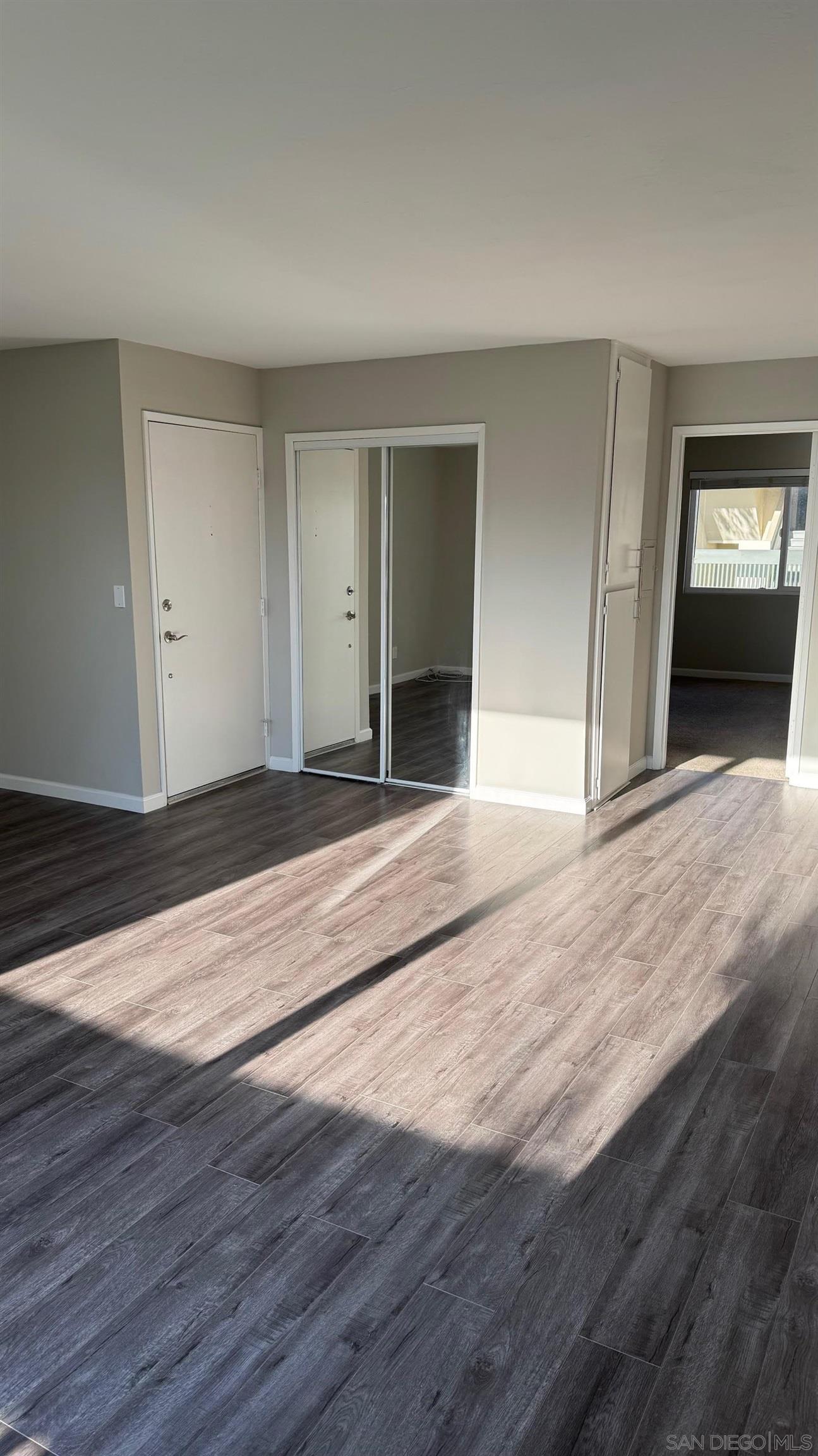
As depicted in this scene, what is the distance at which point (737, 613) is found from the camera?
10180 mm

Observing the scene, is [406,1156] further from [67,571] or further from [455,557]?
[67,571]

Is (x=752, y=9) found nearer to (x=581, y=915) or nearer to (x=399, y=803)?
(x=581, y=915)

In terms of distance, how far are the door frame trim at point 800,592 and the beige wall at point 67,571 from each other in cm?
330

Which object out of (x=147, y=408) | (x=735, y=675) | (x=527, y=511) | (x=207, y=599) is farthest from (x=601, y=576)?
(x=735, y=675)

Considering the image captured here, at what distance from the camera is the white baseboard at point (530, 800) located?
5.57 metres

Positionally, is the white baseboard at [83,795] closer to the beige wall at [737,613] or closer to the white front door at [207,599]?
the white front door at [207,599]

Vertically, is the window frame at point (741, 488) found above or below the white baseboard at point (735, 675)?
above

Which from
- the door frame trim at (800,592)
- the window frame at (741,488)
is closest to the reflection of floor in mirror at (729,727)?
the door frame trim at (800,592)

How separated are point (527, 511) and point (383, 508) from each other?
2.99 ft

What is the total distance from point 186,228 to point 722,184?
1.61 meters

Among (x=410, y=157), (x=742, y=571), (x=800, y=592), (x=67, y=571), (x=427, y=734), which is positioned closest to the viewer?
(x=410, y=157)

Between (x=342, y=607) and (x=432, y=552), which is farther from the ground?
(x=432, y=552)

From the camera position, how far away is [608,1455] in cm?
175

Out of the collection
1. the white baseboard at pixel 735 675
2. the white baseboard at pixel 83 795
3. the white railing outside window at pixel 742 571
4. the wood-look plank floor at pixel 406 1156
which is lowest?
the wood-look plank floor at pixel 406 1156
